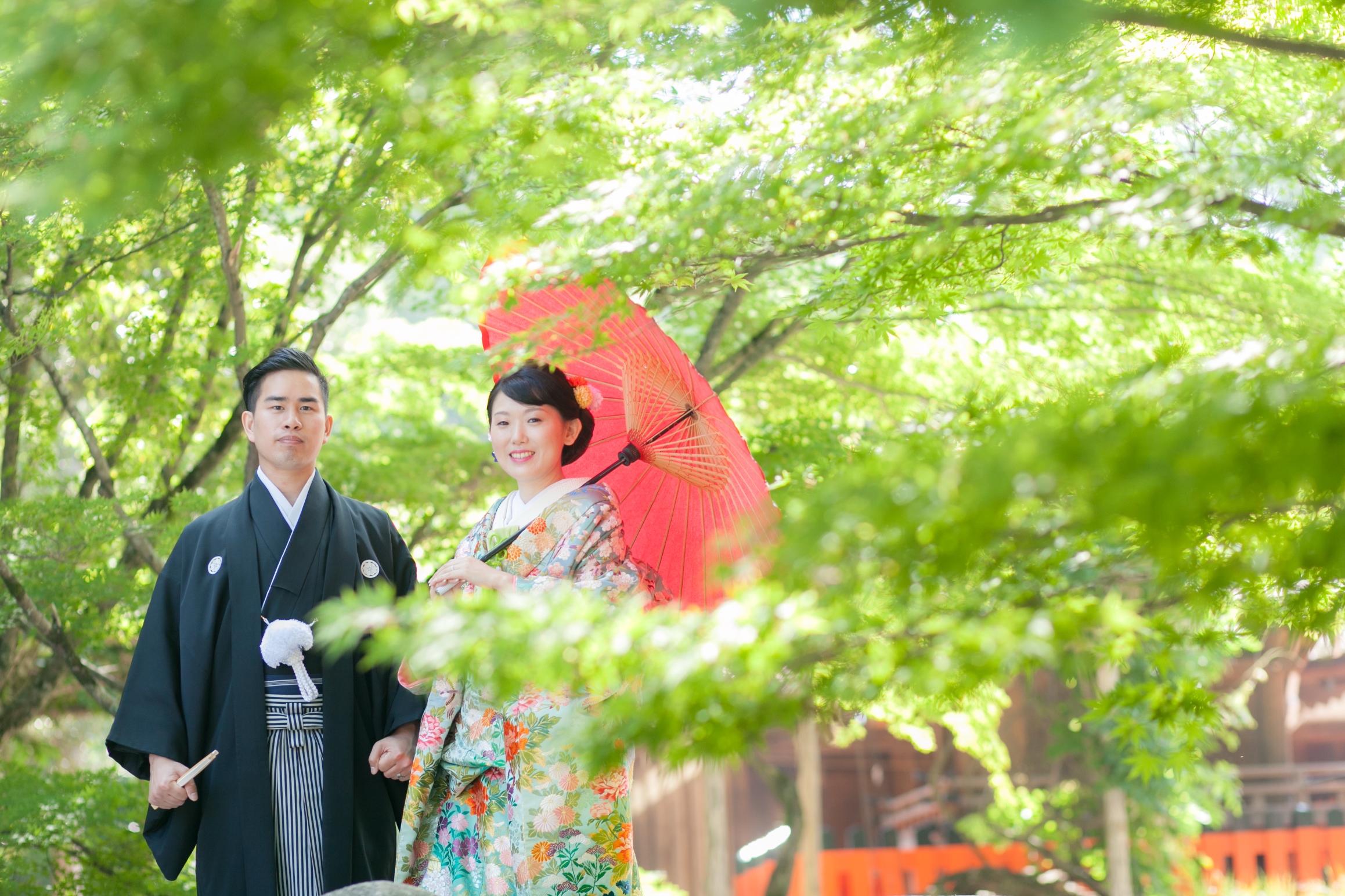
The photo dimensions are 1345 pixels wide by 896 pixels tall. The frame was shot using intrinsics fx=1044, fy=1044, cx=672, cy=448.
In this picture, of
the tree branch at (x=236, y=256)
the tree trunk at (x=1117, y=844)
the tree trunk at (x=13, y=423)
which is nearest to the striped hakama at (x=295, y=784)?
the tree branch at (x=236, y=256)

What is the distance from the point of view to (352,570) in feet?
9.92

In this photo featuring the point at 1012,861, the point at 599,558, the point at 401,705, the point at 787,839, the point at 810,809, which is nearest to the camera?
the point at 599,558

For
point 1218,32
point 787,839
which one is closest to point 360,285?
point 1218,32

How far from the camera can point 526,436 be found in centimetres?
279

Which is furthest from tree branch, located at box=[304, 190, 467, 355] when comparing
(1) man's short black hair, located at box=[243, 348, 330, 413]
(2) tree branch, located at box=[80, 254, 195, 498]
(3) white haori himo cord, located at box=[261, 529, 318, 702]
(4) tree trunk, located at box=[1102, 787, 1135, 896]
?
(4) tree trunk, located at box=[1102, 787, 1135, 896]

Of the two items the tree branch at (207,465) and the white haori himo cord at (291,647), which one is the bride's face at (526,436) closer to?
the white haori himo cord at (291,647)

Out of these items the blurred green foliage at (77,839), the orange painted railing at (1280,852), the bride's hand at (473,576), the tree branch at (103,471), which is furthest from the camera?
the orange painted railing at (1280,852)

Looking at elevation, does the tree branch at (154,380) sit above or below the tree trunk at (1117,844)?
above

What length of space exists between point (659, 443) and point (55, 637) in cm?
309

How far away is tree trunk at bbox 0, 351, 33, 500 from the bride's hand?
3401mm

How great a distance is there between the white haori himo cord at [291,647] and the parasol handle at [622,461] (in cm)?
52

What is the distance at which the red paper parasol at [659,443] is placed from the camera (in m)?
2.63

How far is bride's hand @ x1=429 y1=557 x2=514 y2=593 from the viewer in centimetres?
252

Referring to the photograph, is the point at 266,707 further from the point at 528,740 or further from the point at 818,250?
the point at 818,250
